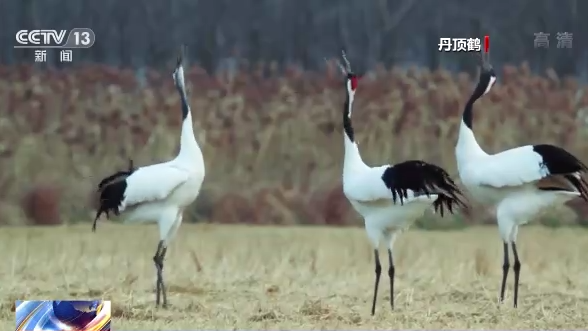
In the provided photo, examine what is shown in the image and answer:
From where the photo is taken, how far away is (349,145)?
6.30 meters

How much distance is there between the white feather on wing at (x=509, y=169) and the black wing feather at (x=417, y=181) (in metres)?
0.23

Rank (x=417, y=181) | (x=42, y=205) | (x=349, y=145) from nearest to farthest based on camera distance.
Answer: (x=417, y=181), (x=349, y=145), (x=42, y=205)

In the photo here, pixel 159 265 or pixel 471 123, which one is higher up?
pixel 471 123

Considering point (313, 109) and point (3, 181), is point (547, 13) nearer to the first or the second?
point (313, 109)

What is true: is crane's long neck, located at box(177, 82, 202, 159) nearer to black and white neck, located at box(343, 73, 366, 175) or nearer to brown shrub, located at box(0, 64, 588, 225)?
brown shrub, located at box(0, 64, 588, 225)

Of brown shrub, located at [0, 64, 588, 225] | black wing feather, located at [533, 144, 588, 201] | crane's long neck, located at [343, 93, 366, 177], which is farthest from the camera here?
brown shrub, located at [0, 64, 588, 225]

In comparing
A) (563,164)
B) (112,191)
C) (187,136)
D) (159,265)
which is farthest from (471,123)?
(112,191)

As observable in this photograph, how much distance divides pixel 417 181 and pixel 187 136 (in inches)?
50.5

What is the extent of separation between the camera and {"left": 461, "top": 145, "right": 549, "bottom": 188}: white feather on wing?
237 inches

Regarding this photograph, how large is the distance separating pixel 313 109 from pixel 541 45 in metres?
1.27

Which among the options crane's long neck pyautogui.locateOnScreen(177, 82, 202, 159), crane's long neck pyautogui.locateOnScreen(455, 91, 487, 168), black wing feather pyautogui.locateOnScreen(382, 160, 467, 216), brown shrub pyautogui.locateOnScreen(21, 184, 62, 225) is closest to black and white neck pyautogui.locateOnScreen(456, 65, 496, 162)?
crane's long neck pyautogui.locateOnScreen(455, 91, 487, 168)

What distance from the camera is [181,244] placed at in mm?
6477

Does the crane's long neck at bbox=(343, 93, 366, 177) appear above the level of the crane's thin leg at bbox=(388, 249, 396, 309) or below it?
above

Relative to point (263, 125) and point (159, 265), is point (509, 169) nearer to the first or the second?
point (263, 125)
